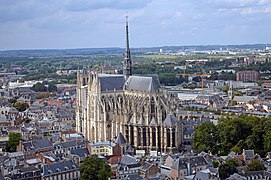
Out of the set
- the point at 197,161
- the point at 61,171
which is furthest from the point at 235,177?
the point at 61,171

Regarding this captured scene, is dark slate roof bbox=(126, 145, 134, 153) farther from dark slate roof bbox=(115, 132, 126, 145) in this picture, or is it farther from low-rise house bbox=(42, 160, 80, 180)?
low-rise house bbox=(42, 160, 80, 180)

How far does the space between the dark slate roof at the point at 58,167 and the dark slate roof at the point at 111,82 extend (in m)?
19.3

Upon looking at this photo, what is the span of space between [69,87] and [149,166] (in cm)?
11639

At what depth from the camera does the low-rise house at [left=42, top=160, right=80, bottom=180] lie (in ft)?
183

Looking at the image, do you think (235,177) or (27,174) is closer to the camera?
(235,177)

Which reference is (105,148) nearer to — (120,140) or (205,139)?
(120,140)

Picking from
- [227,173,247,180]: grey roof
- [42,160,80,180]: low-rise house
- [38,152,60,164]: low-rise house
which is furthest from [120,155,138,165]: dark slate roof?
[227,173,247,180]: grey roof

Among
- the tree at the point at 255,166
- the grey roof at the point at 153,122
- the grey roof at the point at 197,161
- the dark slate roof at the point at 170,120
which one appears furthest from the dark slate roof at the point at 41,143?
the tree at the point at 255,166

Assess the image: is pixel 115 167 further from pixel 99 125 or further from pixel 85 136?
pixel 85 136

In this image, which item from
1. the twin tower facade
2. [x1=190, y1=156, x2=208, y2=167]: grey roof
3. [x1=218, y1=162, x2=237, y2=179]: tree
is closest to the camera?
[x1=218, y1=162, x2=237, y2=179]: tree

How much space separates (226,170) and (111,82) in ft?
91.1

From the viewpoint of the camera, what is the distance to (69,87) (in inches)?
6703

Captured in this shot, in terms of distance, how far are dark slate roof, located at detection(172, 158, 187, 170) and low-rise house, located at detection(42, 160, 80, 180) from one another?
11.4 m

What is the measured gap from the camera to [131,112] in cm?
7262
